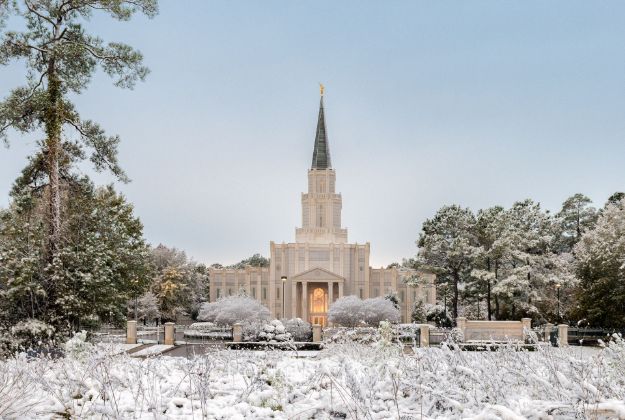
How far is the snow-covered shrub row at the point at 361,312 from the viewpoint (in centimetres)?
4912

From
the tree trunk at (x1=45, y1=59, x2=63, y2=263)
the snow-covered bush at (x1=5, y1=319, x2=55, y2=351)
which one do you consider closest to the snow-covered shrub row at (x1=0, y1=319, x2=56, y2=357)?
the snow-covered bush at (x1=5, y1=319, x2=55, y2=351)

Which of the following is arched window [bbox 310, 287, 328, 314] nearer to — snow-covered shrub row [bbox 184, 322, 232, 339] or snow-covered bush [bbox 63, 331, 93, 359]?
snow-covered shrub row [bbox 184, 322, 232, 339]

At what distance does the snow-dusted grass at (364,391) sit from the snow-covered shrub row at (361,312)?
41.0 m

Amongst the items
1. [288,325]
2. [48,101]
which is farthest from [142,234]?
[48,101]

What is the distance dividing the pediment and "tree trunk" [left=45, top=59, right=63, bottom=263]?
45.7 metres

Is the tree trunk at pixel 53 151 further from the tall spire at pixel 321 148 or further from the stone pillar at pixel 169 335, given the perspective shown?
the tall spire at pixel 321 148

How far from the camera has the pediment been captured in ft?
214

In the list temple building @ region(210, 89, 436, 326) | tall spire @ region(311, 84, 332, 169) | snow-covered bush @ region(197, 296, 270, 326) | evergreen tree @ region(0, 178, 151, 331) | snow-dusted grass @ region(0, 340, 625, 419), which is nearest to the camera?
snow-dusted grass @ region(0, 340, 625, 419)

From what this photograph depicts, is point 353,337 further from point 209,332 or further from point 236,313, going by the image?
point 236,313

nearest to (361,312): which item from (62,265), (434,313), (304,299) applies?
(434,313)

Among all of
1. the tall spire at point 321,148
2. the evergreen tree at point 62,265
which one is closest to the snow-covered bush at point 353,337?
the evergreen tree at point 62,265

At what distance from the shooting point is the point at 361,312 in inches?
1935

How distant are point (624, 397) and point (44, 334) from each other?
18.8 m

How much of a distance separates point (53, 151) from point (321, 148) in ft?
196
